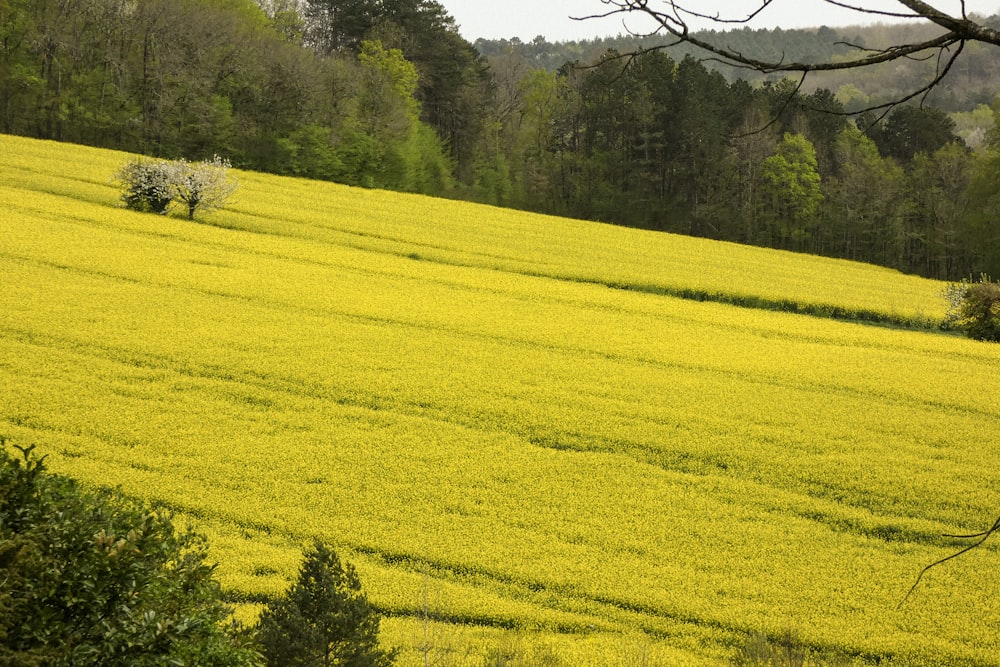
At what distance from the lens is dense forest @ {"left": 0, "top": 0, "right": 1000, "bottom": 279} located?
44344 millimetres

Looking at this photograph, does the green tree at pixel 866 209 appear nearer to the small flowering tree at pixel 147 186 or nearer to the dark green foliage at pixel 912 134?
the dark green foliage at pixel 912 134

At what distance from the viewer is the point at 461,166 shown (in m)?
73.8

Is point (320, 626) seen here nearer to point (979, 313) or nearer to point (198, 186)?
point (198, 186)

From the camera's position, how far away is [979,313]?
83.9 ft

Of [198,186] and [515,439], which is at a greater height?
[198,186]

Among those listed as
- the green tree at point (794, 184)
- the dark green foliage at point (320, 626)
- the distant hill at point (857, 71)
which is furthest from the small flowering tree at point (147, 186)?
the distant hill at point (857, 71)

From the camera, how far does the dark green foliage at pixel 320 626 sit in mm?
5809

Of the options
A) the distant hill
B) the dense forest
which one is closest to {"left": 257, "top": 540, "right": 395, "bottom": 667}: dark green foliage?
the dense forest

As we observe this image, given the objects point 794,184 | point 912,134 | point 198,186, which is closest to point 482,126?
point 794,184

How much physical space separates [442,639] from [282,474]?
4072 mm

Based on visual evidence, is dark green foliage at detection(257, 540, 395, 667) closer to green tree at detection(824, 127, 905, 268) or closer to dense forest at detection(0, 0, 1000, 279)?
dense forest at detection(0, 0, 1000, 279)

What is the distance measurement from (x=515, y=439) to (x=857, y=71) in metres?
130

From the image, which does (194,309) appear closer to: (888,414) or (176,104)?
(888,414)

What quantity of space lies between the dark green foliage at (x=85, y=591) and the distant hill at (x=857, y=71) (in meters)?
67.6
